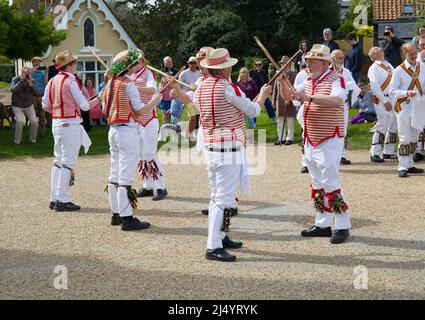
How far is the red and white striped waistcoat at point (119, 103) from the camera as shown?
8.48m

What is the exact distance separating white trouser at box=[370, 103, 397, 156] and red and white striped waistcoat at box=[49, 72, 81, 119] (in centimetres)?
571

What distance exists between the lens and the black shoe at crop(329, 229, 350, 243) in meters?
7.77

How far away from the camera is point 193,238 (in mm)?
8250

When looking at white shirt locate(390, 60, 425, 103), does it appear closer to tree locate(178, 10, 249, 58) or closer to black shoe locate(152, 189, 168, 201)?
black shoe locate(152, 189, 168, 201)

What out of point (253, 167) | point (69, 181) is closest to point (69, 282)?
point (69, 181)

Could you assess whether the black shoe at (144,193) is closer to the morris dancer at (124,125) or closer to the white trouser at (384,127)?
the morris dancer at (124,125)

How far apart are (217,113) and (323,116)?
4.09 feet

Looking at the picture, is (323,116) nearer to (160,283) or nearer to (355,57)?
(160,283)

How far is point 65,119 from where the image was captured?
9.98 m

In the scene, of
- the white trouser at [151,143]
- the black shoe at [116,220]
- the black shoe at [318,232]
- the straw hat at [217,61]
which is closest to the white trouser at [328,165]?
the black shoe at [318,232]

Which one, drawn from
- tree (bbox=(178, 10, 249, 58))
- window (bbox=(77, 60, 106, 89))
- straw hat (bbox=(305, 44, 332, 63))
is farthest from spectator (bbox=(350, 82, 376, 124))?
window (bbox=(77, 60, 106, 89))

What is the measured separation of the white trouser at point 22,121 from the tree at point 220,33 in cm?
1851
